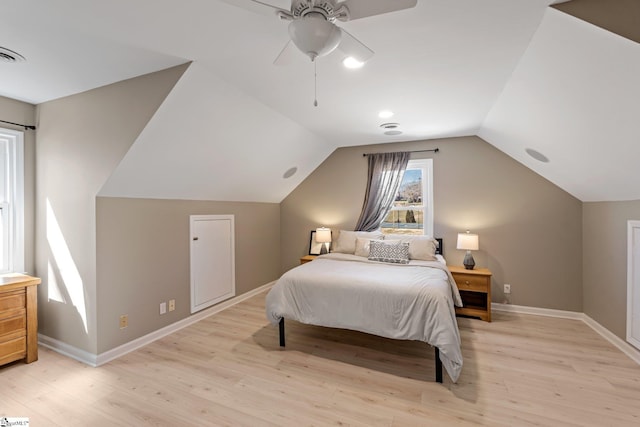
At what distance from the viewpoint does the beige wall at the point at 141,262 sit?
8.29 feet

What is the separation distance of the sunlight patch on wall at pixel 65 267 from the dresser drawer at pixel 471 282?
3934mm

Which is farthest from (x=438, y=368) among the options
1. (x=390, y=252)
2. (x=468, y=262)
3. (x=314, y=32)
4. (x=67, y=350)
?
(x=67, y=350)

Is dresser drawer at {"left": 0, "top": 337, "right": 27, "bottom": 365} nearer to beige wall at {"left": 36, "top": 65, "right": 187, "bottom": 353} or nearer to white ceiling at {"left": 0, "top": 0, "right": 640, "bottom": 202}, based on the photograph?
beige wall at {"left": 36, "top": 65, "right": 187, "bottom": 353}

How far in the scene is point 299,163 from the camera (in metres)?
4.33

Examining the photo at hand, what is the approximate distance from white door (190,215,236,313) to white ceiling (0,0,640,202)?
0.45 m

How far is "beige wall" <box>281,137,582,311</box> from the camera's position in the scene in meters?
3.55

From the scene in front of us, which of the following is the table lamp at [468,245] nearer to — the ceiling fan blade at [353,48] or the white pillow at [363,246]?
the white pillow at [363,246]

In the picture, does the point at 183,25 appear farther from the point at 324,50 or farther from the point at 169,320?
the point at 169,320

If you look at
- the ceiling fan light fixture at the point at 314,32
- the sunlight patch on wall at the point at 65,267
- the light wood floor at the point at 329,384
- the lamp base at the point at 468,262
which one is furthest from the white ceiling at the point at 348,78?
the light wood floor at the point at 329,384

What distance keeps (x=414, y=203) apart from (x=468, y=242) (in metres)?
0.98

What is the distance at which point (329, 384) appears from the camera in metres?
2.22

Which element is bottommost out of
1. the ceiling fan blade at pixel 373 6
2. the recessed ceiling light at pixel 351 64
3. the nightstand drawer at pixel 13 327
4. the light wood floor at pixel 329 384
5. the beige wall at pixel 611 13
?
the light wood floor at pixel 329 384

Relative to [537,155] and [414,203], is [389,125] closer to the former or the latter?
[414,203]

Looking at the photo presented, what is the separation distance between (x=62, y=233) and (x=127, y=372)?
1430mm
